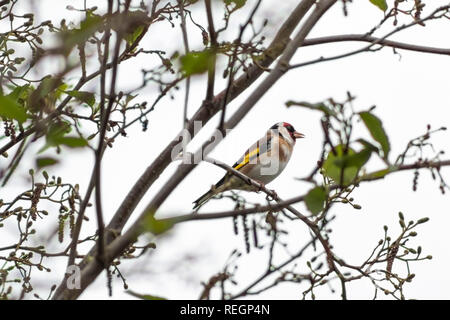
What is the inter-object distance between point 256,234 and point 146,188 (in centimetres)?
41

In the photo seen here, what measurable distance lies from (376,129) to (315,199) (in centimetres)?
32

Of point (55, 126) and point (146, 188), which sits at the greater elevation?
point (55, 126)

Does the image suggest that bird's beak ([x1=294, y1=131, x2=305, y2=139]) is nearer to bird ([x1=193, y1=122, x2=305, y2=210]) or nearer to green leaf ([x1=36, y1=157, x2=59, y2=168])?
bird ([x1=193, y1=122, x2=305, y2=210])

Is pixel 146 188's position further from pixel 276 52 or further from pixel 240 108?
pixel 276 52

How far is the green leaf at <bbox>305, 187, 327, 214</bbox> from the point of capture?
2094mm

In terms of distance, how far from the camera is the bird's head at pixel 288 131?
7515mm

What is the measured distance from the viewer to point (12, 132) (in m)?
3.30

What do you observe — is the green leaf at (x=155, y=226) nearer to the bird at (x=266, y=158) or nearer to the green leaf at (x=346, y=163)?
the green leaf at (x=346, y=163)

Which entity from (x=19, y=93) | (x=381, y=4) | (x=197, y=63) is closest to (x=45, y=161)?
(x=197, y=63)

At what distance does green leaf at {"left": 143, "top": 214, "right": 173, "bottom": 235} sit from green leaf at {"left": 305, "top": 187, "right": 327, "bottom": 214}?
0.40 meters

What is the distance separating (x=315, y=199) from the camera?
211cm

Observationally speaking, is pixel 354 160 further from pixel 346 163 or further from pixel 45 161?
pixel 45 161
